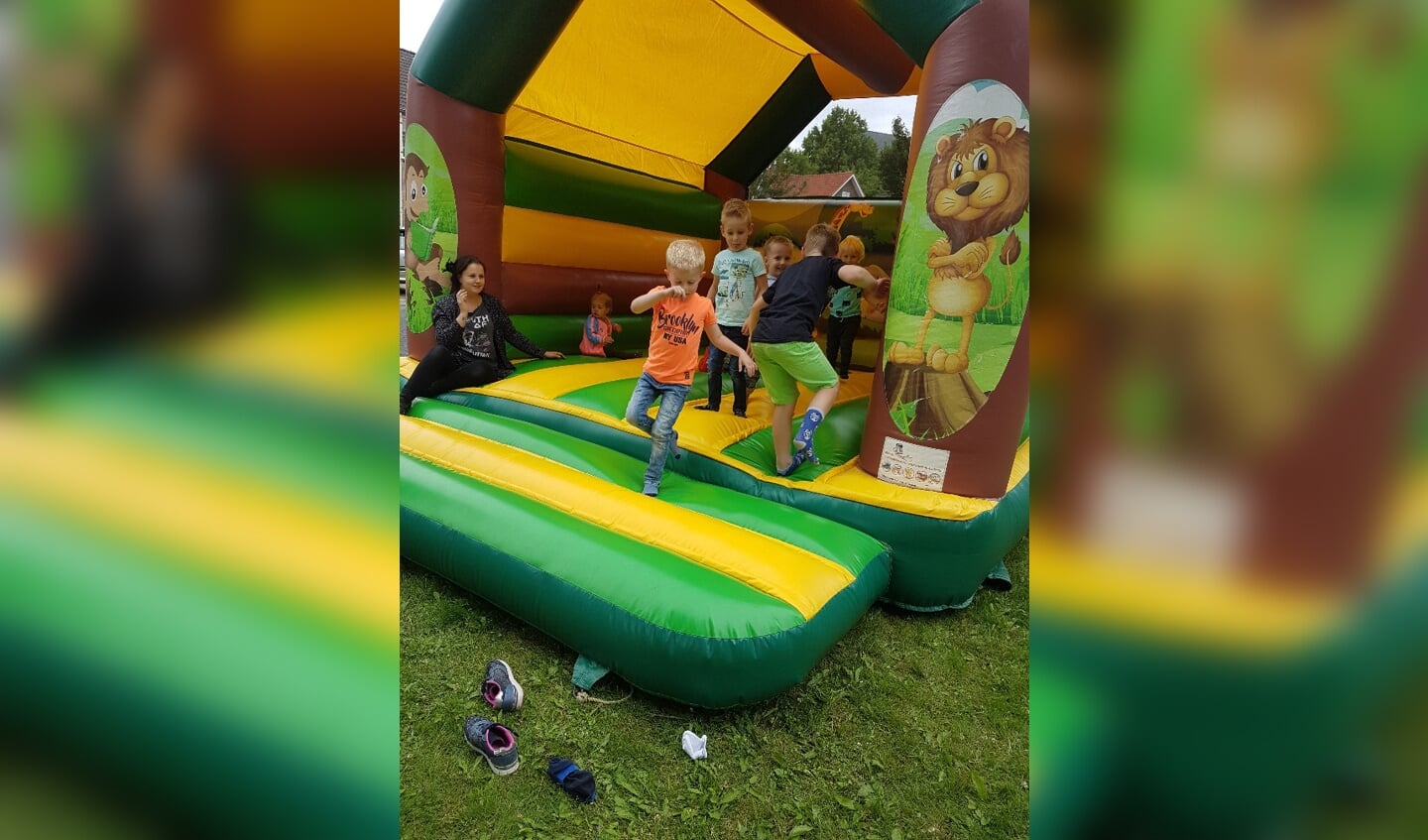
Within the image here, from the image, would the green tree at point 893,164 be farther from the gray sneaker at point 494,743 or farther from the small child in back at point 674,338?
the gray sneaker at point 494,743

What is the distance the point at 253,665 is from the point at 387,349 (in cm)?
16

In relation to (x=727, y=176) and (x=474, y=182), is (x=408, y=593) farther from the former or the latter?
(x=727, y=176)

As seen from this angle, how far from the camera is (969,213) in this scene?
2.47m

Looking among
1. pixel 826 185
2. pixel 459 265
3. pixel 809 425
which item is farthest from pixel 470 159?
pixel 826 185

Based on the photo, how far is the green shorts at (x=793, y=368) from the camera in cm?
302

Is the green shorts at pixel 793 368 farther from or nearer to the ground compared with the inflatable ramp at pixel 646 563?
farther from the ground

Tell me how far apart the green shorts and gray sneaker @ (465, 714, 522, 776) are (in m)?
1.66

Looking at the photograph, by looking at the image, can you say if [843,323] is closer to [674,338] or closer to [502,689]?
[674,338]

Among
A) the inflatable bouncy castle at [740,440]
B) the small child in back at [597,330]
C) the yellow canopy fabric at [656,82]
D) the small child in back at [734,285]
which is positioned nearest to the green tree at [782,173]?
the yellow canopy fabric at [656,82]

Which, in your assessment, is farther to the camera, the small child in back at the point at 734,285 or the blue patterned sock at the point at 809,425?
the small child in back at the point at 734,285

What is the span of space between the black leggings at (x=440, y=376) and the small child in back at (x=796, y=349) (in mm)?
1882

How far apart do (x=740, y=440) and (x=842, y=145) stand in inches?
1049

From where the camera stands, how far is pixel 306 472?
1.20 feet

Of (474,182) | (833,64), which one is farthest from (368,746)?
(833,64)
